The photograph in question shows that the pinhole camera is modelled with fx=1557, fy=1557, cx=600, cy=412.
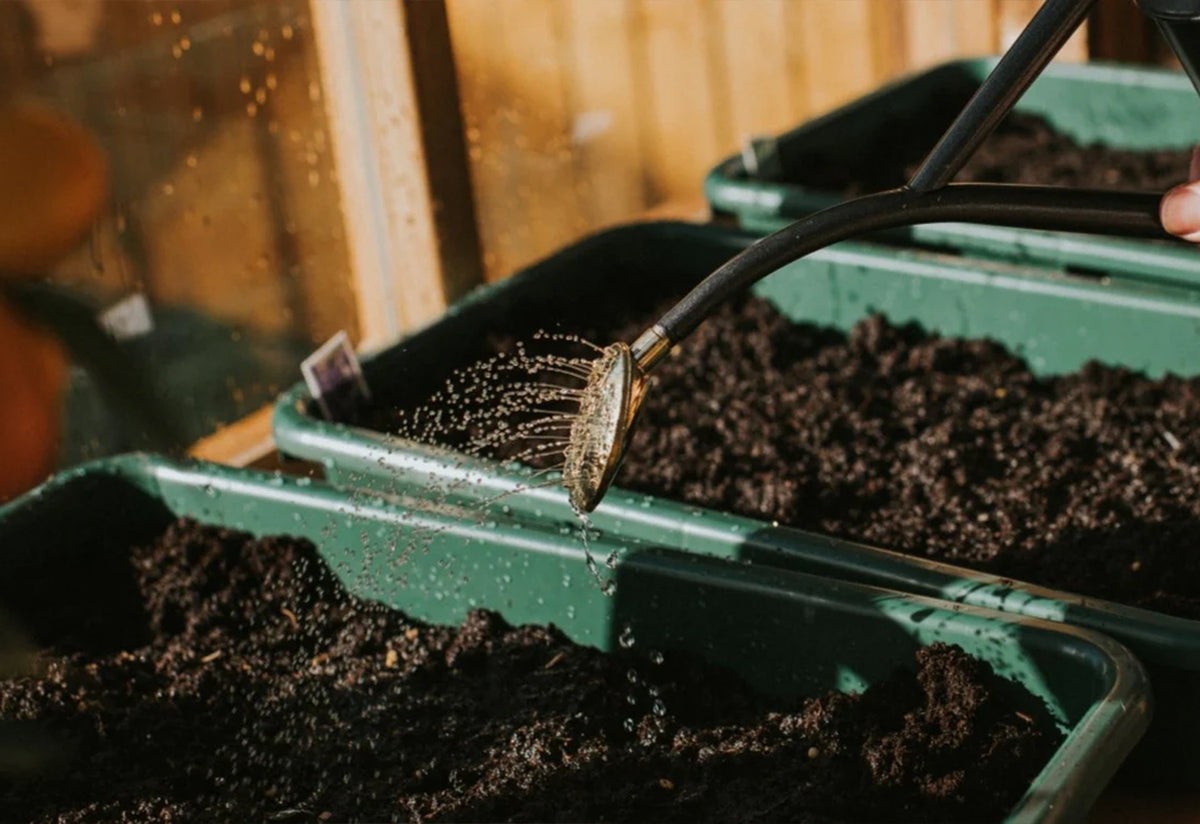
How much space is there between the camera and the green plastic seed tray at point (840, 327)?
115cm

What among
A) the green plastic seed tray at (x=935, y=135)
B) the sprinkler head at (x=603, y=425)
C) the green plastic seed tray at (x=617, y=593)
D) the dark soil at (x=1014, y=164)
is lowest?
the green plastic seed tray at (x=617, y=593)

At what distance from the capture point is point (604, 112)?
2514 mm

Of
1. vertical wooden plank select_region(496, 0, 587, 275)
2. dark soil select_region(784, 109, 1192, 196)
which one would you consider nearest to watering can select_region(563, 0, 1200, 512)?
vertical wooden plank select_region(496, 0, 587, 275)

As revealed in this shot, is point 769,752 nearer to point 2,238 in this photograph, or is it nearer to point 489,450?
point 489,450

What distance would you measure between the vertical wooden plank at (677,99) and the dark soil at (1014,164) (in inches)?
15.6

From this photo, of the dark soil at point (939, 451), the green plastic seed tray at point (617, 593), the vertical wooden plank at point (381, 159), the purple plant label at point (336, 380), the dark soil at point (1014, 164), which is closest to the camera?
the green plastic seed tray at point (617, 593)

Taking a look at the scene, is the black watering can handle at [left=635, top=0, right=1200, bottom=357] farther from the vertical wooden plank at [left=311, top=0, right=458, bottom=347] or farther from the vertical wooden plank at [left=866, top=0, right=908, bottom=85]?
the vertical wooden plank at [left=866, top=0, right=908, bottom=85]

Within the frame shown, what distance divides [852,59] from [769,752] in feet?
6.65

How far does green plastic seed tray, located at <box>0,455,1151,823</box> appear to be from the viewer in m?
1.08

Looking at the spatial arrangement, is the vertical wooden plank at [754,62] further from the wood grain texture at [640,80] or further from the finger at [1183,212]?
the finger at [1183,212]

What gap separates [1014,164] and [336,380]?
1.25 metres

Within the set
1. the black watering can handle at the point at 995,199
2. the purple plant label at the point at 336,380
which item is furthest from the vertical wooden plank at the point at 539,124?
the black watering can handle at the point at 995,199

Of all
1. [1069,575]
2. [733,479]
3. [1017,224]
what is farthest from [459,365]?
[1017,224]

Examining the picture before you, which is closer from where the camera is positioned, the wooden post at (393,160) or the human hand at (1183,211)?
the human hand at (1183,211)
